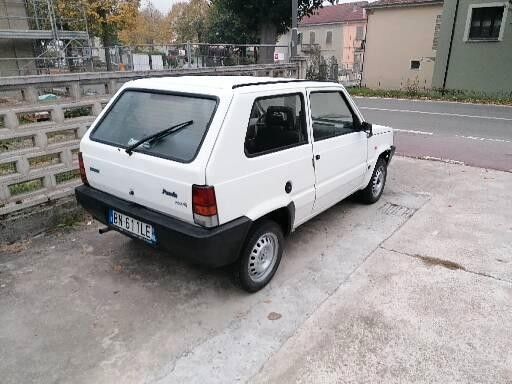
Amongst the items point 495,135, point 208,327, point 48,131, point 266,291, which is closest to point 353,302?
point 266,291

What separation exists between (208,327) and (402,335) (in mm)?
1413

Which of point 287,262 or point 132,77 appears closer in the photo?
point 287,262

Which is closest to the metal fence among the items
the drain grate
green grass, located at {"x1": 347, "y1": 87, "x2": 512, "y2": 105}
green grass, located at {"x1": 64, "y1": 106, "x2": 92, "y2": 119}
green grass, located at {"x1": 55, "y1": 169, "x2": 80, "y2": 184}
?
green grass, located at {"x1": 64, "y1": 106, "x2": 92, "y2": 119}

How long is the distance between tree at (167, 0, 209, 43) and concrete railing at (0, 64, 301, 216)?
4251cm

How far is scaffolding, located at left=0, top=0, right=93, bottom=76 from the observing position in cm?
1700

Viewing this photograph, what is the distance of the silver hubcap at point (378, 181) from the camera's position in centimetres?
510

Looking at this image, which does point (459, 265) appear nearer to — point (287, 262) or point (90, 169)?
point (287, 262)

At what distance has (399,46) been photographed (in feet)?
79.0

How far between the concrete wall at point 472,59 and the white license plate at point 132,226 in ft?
68.4

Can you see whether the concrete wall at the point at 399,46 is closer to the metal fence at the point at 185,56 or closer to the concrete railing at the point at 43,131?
the metal fence at the point at 185,56

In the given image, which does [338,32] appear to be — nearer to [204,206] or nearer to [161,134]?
[161,134]

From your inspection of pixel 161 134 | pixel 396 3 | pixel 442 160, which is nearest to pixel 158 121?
pixel 161 134

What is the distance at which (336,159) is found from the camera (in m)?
3.95

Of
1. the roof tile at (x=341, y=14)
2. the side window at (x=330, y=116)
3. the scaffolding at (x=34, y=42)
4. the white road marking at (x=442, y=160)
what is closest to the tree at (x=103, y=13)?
the scaffolding at (x=34, y=42)
